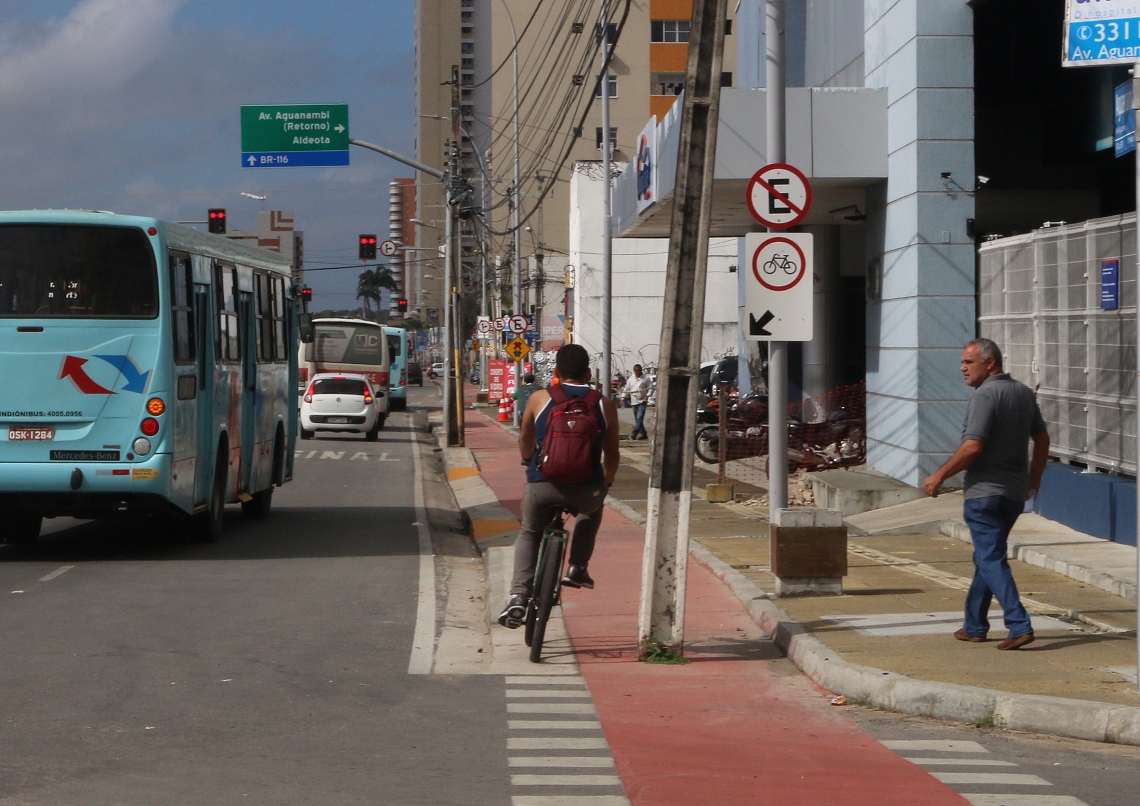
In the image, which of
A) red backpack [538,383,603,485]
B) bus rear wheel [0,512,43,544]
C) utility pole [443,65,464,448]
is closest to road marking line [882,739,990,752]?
red backpack [538,383,603,485]

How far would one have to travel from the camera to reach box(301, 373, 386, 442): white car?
3588 cm

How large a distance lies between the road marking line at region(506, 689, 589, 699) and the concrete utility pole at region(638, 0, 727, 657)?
865mm

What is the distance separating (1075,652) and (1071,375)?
5.44m

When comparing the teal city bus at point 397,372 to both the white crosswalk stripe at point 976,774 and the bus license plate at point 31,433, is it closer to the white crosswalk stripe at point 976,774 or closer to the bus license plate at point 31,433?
the bus license plate at point 31,433

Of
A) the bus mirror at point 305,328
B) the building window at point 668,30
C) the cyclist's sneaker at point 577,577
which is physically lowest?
the cyclist's sneaker at point 577,577

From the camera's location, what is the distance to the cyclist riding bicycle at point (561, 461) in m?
8.41

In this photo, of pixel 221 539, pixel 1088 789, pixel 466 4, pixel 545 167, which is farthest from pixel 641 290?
pixel 466 4

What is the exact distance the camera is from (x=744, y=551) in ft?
44.0

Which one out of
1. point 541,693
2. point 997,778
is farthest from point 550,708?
point 997,778

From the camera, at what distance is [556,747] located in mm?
6609

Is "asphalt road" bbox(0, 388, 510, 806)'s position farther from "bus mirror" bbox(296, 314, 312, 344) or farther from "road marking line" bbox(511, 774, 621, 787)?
"bus mirror" bbox(296, 314, 312, 344)

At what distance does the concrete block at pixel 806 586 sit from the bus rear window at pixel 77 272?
620 cm

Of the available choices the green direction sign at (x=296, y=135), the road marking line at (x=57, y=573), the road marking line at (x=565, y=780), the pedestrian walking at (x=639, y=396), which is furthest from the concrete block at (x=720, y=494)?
the pedestrian walking at (x=639, y=396)

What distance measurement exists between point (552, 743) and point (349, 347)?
137 ft
